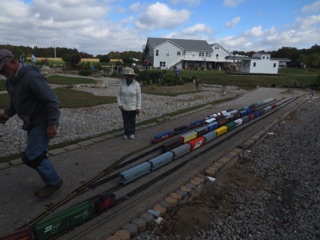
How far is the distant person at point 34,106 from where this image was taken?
3381 mm

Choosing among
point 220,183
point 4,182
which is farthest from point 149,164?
point 4,182

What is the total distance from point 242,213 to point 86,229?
8.01ft

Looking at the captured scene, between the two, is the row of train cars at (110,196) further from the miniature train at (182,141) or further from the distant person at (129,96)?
the distant person at (129,96)

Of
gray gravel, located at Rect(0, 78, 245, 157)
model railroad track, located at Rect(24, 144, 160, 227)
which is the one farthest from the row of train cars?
gray gravel, located at Rect(0, 78, 245, 157)

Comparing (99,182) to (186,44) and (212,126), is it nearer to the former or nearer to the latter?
(212,126)

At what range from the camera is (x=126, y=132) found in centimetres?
699

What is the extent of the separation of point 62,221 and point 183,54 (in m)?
65.2

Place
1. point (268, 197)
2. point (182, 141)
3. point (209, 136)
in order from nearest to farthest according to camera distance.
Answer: point (268, 197) < point (182, 141) < point (209, 136)

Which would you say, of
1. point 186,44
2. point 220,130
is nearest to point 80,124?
point 220,130

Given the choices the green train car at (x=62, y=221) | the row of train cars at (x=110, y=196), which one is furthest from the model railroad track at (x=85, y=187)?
the green train car at (x=62, y=221)

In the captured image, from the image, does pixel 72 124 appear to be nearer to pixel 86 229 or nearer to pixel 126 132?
pixel 126 132

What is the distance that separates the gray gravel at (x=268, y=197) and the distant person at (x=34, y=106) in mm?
1832

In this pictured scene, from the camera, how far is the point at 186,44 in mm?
67500

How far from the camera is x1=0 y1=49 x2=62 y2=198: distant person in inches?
133
